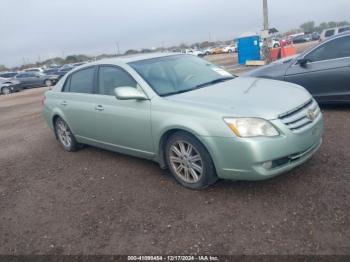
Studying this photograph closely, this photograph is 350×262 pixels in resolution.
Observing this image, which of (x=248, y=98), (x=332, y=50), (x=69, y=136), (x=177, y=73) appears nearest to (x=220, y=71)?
(x=177, y=73)

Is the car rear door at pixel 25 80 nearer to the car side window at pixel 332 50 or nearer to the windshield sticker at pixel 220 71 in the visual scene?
the car side window at pixel 332 50

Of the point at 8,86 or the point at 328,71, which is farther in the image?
the point at 8,86

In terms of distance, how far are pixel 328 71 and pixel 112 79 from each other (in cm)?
401

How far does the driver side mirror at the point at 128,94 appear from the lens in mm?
4270

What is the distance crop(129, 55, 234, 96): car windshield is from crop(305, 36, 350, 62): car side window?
2.49m

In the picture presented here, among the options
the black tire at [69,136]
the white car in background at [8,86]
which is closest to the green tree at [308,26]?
the white car in background at [8,86]

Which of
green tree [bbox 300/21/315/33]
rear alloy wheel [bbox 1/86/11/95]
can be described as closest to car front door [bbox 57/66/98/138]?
rear alloy wheel [bbox 1/86/11/95]

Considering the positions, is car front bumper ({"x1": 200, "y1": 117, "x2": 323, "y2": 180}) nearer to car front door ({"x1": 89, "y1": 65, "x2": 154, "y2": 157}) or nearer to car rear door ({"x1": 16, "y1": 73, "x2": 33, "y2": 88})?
car front door ({"x1": 89, "y1": 65, "x2": 154, "y2": 157})

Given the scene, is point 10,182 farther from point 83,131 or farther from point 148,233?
Answer: point 148,233

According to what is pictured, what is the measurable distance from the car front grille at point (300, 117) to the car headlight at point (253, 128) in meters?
0.18

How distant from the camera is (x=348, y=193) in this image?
359 centimetres

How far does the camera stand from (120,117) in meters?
4.70

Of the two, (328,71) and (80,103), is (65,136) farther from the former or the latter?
(328,71)

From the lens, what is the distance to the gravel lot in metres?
3.10
